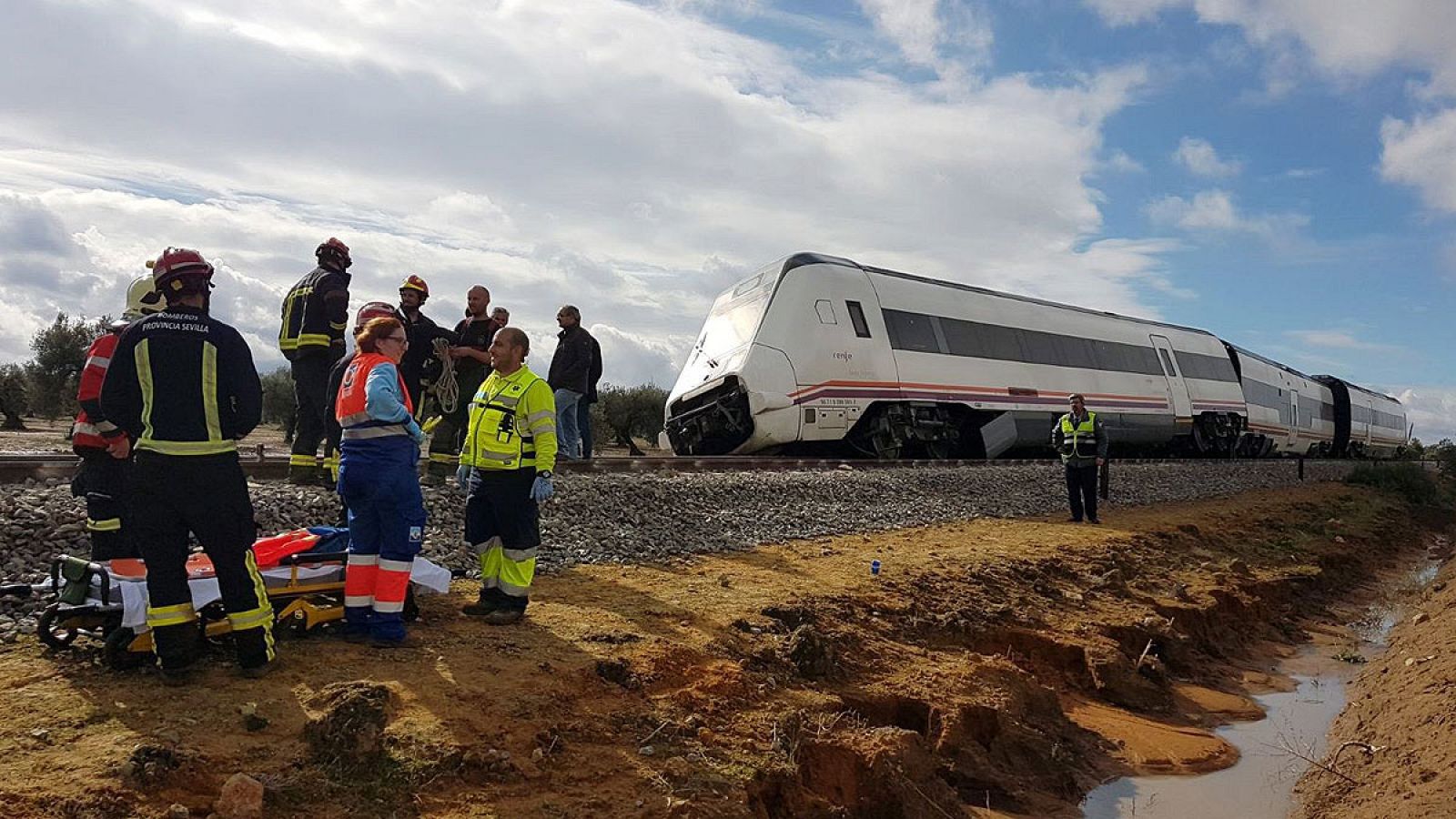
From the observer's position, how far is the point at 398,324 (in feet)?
16.6

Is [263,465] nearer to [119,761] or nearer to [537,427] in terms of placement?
[537,427]

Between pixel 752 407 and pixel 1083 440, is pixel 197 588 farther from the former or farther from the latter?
pixel 1083 440

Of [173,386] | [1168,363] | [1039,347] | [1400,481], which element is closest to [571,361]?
[173,386]

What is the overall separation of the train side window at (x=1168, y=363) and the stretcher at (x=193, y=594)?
A: 21.8 metres

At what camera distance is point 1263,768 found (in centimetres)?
645

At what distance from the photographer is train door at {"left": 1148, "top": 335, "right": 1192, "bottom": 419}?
22.8 meters

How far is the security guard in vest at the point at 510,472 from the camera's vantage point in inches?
210

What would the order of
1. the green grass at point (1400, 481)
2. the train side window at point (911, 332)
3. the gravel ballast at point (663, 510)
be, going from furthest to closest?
the green grass at point (1400, 481), the train side window at point (911, 332), the gravel ballast at point (663, 510)

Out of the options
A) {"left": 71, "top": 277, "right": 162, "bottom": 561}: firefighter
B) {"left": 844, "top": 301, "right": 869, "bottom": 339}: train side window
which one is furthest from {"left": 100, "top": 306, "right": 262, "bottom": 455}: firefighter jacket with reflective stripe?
{"left": 844, "top": 301, "right": 869, "bottom": 339}: train side window

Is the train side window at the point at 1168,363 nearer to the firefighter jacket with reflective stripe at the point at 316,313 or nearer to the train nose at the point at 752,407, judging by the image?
the train nose at the point at 752,407

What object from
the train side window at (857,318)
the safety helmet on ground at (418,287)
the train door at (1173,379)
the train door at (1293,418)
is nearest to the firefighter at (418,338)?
the safety helmet on ground at (418,287)

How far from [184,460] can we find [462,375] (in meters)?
4.18

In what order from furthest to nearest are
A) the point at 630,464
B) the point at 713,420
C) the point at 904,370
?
the point at 904,370 → the point at 713,420 → the point at 630,464

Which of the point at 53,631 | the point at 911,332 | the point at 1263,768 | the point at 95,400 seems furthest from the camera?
the point at 911,332
